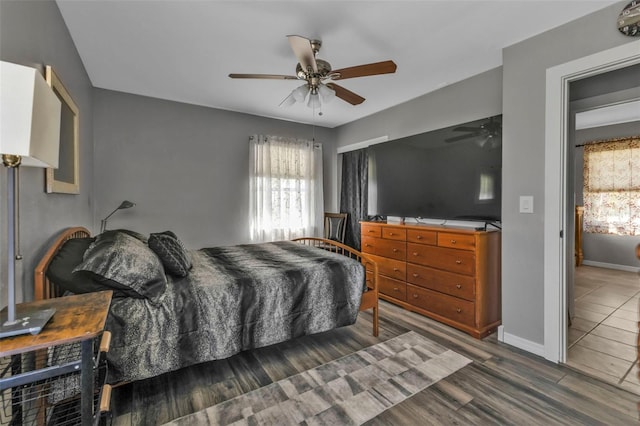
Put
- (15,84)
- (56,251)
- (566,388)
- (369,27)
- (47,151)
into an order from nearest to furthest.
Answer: (15,84) < (47,151) < (56,251) < (566,388) < (369,27)

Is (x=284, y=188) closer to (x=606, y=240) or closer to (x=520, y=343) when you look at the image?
(x=520, y=343)

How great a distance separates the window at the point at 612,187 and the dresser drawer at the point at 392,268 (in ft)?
14.7

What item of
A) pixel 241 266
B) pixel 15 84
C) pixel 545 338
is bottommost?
pixel 545 338

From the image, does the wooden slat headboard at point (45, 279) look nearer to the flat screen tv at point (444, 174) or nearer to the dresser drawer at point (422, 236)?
the dresser drawer at point (422, 236)

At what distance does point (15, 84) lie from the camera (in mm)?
850

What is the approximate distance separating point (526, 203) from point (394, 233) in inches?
52.9

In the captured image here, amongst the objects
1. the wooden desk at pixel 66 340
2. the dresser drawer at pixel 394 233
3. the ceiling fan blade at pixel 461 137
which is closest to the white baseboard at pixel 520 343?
the dresser drawer at pixel 394 233

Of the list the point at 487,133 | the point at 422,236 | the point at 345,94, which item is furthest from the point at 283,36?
the point at 422,236

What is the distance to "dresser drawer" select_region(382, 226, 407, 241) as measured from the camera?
10.8 feet

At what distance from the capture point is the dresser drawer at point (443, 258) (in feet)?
8.79

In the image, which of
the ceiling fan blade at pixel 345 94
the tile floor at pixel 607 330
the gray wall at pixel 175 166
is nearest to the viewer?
the tile floor at pixel 607 330

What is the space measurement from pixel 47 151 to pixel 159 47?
1.95 m

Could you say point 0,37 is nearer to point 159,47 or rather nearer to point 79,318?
point 79,318

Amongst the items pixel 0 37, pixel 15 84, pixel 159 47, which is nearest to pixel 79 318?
pixel 15 84
